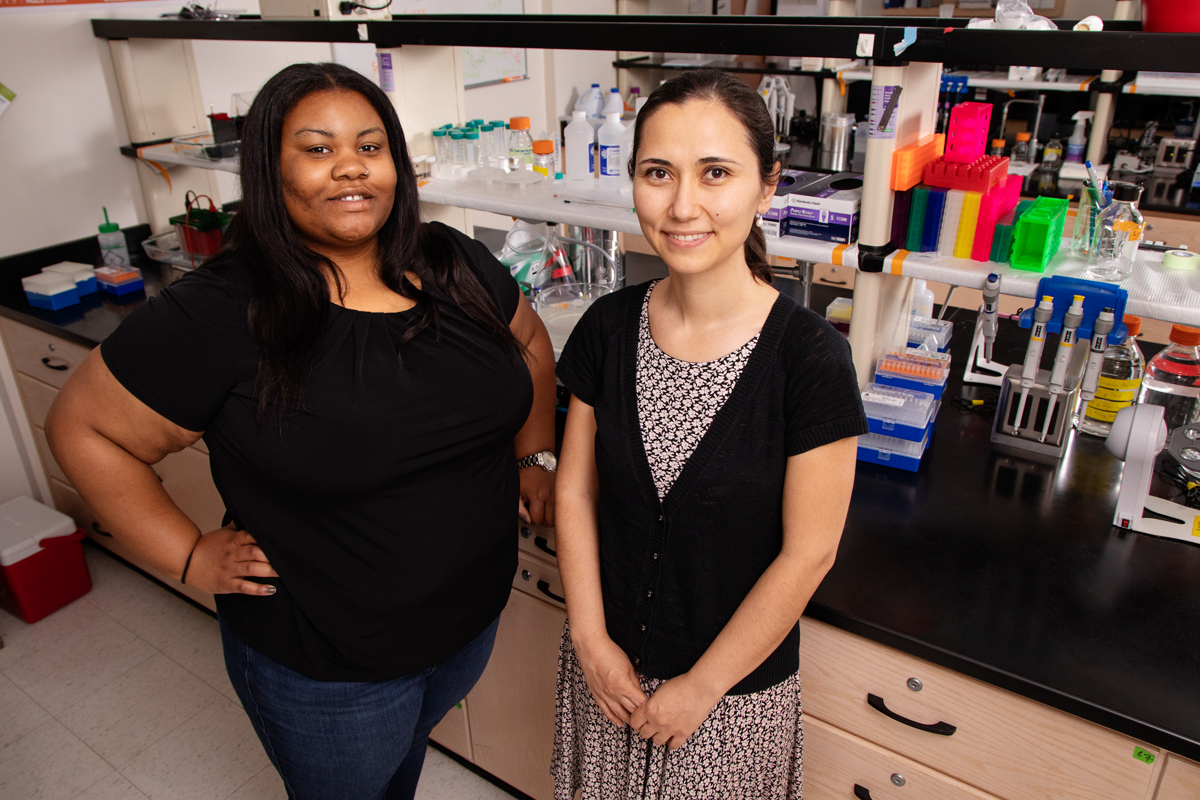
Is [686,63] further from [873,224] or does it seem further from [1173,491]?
[1173,491]

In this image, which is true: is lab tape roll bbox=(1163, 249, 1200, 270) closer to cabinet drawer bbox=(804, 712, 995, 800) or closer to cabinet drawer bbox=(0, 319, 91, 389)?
cabinet drawer bbox=(804, 712, 995, 800)

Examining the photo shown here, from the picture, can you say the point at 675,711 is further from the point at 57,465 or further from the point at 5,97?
the point at 5,97

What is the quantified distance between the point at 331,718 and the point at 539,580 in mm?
496

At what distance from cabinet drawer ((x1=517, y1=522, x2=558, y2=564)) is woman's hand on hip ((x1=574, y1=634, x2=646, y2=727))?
1.21 ft

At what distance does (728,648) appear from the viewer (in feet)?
3.58

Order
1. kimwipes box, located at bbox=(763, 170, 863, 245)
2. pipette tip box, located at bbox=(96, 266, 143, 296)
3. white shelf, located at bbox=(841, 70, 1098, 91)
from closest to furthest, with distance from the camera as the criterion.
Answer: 1. kimwipes box, located at bbox=(763, 170, 863, 245)
2. pipette tip box, located at bbox=(96, 266, 143, 296)
3. white shelf, located at bbox=(841, 70, 1098, 91)

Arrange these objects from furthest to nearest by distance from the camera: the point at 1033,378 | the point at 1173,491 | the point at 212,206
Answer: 1. the point at 212,206
2. the point at 1033,378
3. the point at 1173,491

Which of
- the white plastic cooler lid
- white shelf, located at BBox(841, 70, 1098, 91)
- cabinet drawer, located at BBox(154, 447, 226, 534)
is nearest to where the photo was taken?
cabinet drawer, located at BBox(154, 447, 226, 534)

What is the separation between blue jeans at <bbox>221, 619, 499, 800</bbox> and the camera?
124 centimetres

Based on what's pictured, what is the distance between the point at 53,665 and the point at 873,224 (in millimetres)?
2458

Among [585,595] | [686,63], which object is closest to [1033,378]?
[585,595]

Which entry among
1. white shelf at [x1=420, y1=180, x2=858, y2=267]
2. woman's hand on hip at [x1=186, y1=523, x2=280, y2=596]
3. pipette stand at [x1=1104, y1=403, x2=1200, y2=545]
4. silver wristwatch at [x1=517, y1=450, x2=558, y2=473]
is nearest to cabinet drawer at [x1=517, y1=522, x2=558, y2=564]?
silver wristwatch at [x1=517, y1=450, x2=558, y2=473]

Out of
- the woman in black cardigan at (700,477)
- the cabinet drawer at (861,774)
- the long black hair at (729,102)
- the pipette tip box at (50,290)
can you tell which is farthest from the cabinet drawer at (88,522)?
the long black hair at (729,102)

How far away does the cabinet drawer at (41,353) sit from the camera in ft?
7.51
